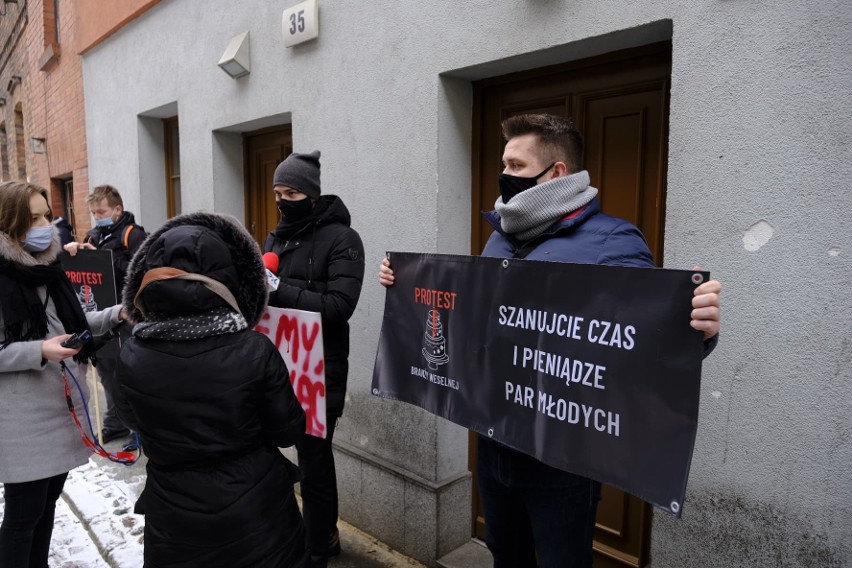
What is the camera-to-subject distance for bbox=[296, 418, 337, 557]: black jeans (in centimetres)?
293

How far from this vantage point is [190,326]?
1870 millimetres

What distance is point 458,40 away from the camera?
2.95 metres

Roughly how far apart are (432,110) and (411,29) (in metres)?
0.47

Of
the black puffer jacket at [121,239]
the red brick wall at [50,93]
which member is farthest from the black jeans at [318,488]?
the red brick wall at [50,93]

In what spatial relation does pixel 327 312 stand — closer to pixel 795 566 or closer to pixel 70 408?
pixel 70 408

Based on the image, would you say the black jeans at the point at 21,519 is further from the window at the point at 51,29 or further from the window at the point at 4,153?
the window at the point at 4,153

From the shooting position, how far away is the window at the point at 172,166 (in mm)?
6234

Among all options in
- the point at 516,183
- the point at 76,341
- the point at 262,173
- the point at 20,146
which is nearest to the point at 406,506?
the point at 76,341

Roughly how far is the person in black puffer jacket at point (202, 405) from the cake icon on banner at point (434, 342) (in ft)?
1.82

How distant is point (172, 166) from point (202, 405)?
16.8 ft

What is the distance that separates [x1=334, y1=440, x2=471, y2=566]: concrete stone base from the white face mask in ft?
6.61

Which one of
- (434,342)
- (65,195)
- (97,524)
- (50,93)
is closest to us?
(434,342)

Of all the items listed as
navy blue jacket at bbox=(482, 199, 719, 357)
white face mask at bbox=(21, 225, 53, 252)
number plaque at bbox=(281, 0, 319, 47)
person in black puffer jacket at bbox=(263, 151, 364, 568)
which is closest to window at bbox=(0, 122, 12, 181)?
number plaque at bbox=(281, 0, 319, 47)

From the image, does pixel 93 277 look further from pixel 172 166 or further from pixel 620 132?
pixel 620 132
